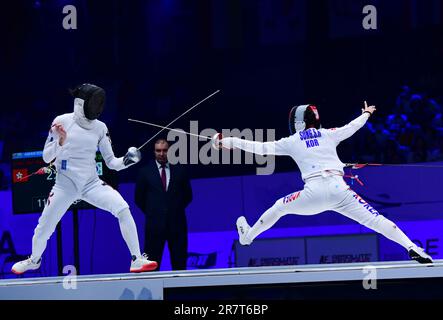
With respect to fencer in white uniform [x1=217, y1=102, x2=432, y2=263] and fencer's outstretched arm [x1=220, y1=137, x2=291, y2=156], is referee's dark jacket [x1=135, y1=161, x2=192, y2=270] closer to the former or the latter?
fencer in white uniform [x1=217, y1=102, x2=432, y2=263]

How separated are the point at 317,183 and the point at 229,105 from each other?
10.9ft

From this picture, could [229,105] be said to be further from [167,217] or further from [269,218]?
[269,218]

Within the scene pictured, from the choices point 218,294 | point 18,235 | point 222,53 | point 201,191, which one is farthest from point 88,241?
point 218,294

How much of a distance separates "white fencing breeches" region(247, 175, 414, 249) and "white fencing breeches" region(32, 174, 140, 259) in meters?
1.05

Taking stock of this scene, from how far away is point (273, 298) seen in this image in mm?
5441

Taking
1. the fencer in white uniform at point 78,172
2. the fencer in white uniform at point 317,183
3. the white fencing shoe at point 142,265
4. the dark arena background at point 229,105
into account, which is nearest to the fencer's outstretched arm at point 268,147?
the fencer in white uniform at point 317,183

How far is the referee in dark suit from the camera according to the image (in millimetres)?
7945

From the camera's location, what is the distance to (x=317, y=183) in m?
6.29

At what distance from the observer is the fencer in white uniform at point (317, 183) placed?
6.14 metres

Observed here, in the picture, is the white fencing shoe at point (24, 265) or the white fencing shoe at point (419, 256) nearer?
the white fencing shoe at point (419, 256)

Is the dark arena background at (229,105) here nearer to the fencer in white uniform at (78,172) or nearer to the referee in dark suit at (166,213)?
the referee in dark suit at (166,213)

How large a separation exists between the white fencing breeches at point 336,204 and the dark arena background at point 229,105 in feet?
5.10

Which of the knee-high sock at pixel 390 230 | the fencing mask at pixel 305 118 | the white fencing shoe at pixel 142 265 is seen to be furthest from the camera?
the fencing mask at pixel 305 118

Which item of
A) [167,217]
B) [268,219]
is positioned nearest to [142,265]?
[268,219]
